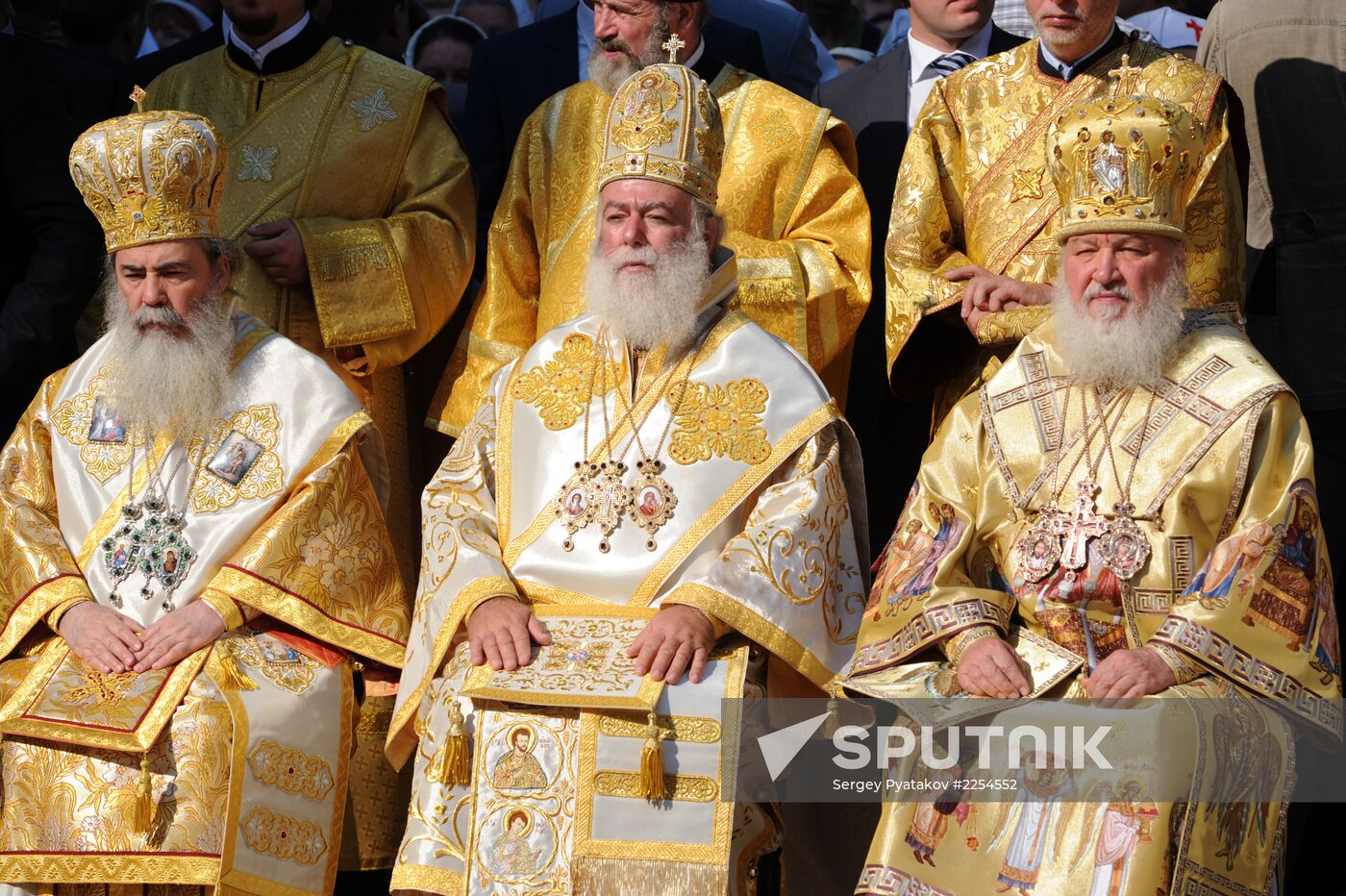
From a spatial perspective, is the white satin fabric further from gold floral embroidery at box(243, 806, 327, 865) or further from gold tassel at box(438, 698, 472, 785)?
gold tassel at box(438, 698, 472, 785)

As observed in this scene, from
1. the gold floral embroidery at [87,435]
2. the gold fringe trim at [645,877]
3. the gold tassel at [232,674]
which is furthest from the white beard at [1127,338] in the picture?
the gold floral embroidery at [87,435]

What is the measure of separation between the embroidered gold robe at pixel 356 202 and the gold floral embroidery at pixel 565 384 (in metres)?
1.01

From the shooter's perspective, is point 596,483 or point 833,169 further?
point 833,169

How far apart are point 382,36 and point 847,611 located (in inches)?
175

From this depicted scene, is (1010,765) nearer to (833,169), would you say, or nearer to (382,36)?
(833,169)

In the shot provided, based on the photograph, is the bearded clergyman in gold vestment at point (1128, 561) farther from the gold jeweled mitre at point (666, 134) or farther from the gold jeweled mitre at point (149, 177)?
the gold jeweled mitre at point (149, 177)

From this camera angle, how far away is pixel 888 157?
7.54 meters

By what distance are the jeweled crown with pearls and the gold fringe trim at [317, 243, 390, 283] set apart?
2402 millimetres

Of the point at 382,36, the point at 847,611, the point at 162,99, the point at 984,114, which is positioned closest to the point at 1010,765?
the point at 847,611

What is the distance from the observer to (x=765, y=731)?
221 inches

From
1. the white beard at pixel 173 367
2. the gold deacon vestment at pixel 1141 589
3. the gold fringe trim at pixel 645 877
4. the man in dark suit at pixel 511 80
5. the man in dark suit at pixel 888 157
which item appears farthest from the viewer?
the man in dark suit at pixel 511 80

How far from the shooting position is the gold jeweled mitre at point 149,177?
6301mm

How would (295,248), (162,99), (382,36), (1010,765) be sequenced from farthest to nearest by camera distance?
1. (382,36)
2. (162,99)
3. (295,248)
4. (1010,765)

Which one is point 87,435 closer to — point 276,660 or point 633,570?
point 276,660
